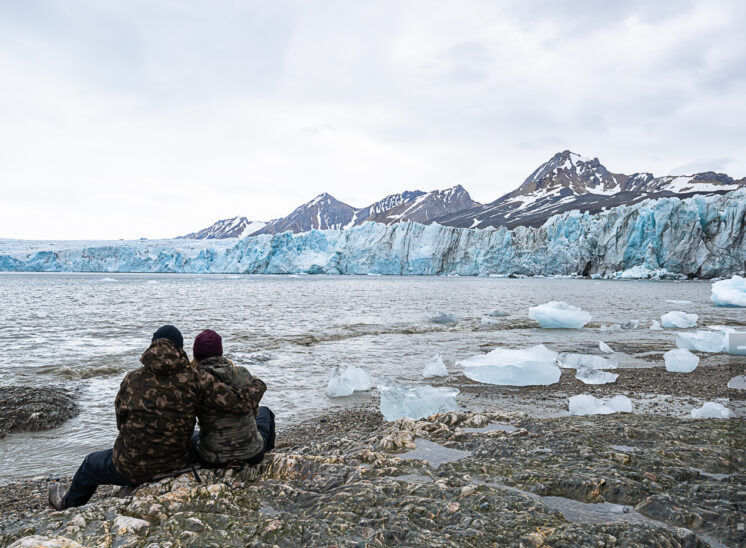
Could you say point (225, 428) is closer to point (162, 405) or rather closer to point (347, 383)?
point (162, 405)

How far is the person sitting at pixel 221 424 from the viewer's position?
3.54m

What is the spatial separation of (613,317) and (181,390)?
22.2m

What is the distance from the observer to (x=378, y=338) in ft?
50.1

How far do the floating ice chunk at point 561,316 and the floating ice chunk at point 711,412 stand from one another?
11.2 meters

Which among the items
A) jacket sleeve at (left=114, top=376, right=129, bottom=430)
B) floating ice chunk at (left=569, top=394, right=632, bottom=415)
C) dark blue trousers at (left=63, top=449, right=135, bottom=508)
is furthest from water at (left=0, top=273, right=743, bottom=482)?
floating ice chunk at (left=569, top=394, right=632, bottom=415)

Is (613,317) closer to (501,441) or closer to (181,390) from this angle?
(501,441)

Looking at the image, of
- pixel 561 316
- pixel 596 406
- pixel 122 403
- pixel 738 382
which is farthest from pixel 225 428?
pixel 561 316

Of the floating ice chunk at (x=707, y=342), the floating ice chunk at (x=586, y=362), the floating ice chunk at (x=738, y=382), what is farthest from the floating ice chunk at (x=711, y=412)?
the floating ice chunk at (x=707, y=342)

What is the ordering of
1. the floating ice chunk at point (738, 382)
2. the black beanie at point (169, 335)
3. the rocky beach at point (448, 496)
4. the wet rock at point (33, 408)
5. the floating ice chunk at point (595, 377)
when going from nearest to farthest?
1. the rocky beach at point (448, 496)
2. the black beanie at point (169, 335)
3. the wet rock at point (33, 408)
4. the floating ice chunk at point (738, 382)
5. the floating ice chunk at point (595, 377)

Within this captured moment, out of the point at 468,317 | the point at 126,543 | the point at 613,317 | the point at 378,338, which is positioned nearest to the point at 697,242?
the point at 613,317

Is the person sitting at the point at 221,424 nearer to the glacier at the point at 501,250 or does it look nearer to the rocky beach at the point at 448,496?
the rocky beach at the point at 448,496

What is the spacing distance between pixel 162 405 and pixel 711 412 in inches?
265

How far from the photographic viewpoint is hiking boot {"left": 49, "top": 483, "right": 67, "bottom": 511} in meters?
3.65

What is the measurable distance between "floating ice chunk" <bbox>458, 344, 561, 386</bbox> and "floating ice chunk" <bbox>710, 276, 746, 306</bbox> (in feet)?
81.9
